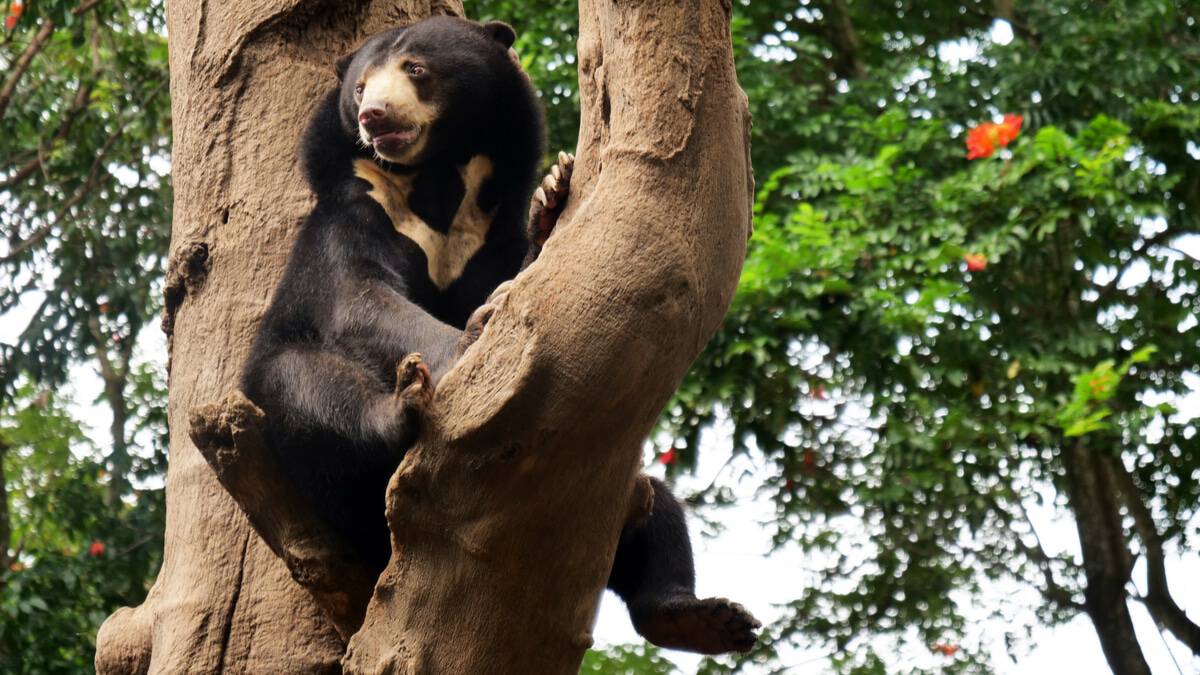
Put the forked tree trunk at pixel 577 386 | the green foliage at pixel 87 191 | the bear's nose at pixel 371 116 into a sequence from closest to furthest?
the forked tree trunk at pixel 577 386 → the bear's nose at pixel 371 116 → the green foliage at pixel 87 191

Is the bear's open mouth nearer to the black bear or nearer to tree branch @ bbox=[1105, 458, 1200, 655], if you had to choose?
the black bear

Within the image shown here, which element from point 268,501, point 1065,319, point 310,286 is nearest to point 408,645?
point 268,501

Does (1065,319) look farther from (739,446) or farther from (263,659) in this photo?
(263,659)

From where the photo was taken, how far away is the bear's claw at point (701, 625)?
3.09m

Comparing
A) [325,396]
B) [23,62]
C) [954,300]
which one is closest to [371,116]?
[325,396]

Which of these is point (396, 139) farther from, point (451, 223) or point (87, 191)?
point (87, 191)

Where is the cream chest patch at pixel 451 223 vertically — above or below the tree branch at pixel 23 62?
below

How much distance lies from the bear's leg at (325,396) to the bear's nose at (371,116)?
0.59m

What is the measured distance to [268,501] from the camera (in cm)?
280

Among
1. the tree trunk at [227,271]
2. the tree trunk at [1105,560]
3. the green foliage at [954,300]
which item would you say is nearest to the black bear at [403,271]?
the tree trunk at [227,271]

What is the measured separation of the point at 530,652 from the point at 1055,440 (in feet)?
16.5

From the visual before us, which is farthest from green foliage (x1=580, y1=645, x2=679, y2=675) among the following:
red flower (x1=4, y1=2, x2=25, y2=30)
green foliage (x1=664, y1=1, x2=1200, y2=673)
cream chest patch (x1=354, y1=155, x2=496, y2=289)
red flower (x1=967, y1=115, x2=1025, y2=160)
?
red flower (x1=4, y1=2, x2=25, y2=30)

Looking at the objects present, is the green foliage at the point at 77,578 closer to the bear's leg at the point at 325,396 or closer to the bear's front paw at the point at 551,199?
the bear's leg at the point at 325,396

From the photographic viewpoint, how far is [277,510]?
2.81 m
